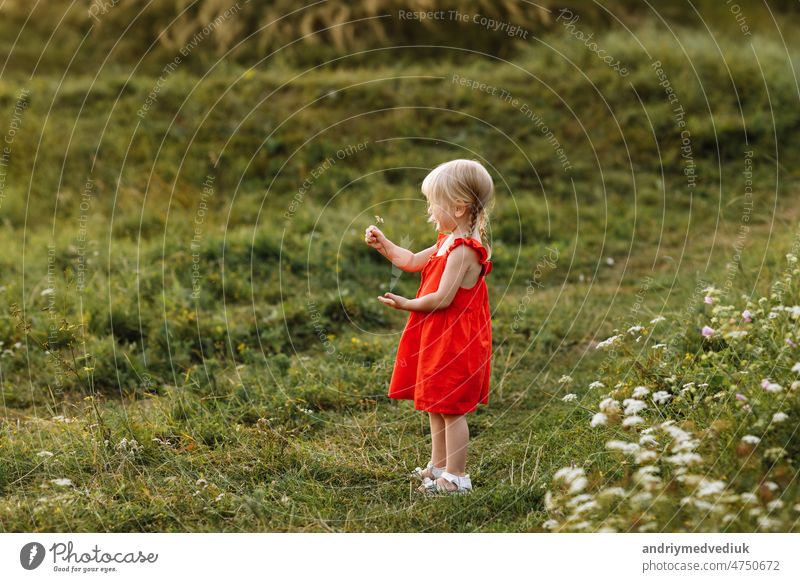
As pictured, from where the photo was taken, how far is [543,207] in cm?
862

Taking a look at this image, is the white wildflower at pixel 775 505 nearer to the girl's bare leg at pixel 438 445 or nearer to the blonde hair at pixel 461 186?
the girl's bare leg at pixel 438 445

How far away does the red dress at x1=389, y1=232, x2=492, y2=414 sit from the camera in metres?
4.02

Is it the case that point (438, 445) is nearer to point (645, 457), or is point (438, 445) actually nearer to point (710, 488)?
point (645, 457)

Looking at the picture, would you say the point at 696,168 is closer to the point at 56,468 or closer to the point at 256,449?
the point at 256,449

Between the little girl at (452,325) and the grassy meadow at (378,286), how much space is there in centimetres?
33

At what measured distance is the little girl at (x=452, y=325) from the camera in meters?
4.02

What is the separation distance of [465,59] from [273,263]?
4.84 m

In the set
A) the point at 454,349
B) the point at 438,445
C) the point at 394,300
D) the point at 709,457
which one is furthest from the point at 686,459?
the point at 394,300

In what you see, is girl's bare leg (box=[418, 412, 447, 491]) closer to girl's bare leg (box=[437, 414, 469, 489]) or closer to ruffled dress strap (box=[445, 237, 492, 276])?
girl's bare leg (box=[437, 414, 469, 489])

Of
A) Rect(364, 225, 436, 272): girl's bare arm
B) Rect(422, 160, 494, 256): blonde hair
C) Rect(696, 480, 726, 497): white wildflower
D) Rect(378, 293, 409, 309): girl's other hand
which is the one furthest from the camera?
Rect(364, 225, 436, 272): girl's bare arm

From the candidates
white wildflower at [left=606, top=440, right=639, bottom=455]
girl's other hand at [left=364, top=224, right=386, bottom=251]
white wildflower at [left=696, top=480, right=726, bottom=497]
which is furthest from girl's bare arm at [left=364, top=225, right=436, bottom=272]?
white wildflower at [left=696, top=480, right=726, bottom=497]

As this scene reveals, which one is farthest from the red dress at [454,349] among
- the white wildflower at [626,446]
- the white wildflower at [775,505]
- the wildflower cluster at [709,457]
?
the white wildflower at [775,505]

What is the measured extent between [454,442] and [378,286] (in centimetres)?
324

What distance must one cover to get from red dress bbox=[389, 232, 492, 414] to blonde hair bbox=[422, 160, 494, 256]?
0.59 ft
